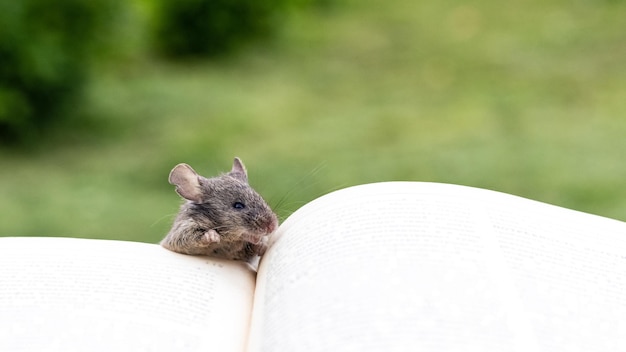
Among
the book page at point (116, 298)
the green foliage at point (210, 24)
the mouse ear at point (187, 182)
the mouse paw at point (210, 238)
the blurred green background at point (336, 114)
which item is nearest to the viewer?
the book page at point (116, 298)

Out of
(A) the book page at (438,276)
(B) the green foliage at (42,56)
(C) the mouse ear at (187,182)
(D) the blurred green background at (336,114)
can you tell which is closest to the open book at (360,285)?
(A) the book page at (438,276)

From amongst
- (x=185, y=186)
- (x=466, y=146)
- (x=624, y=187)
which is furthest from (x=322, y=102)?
(x=185, y=186)

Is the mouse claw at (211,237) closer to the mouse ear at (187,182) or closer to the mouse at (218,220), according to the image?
the mouse at (218,220)

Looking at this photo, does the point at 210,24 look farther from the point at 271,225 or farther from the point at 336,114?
the point at 271,225

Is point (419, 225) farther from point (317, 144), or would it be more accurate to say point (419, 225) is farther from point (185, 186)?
point (317, 144)

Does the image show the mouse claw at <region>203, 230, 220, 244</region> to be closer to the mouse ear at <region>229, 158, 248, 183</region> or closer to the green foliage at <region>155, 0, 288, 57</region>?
the mouse ear at <region>229, 158, 248, 183</region>

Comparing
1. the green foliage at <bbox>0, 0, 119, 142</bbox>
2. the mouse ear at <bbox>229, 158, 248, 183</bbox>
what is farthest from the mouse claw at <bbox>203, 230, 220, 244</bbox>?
the green foliage at <bbox>0, 0, 119, 142</bbox>
